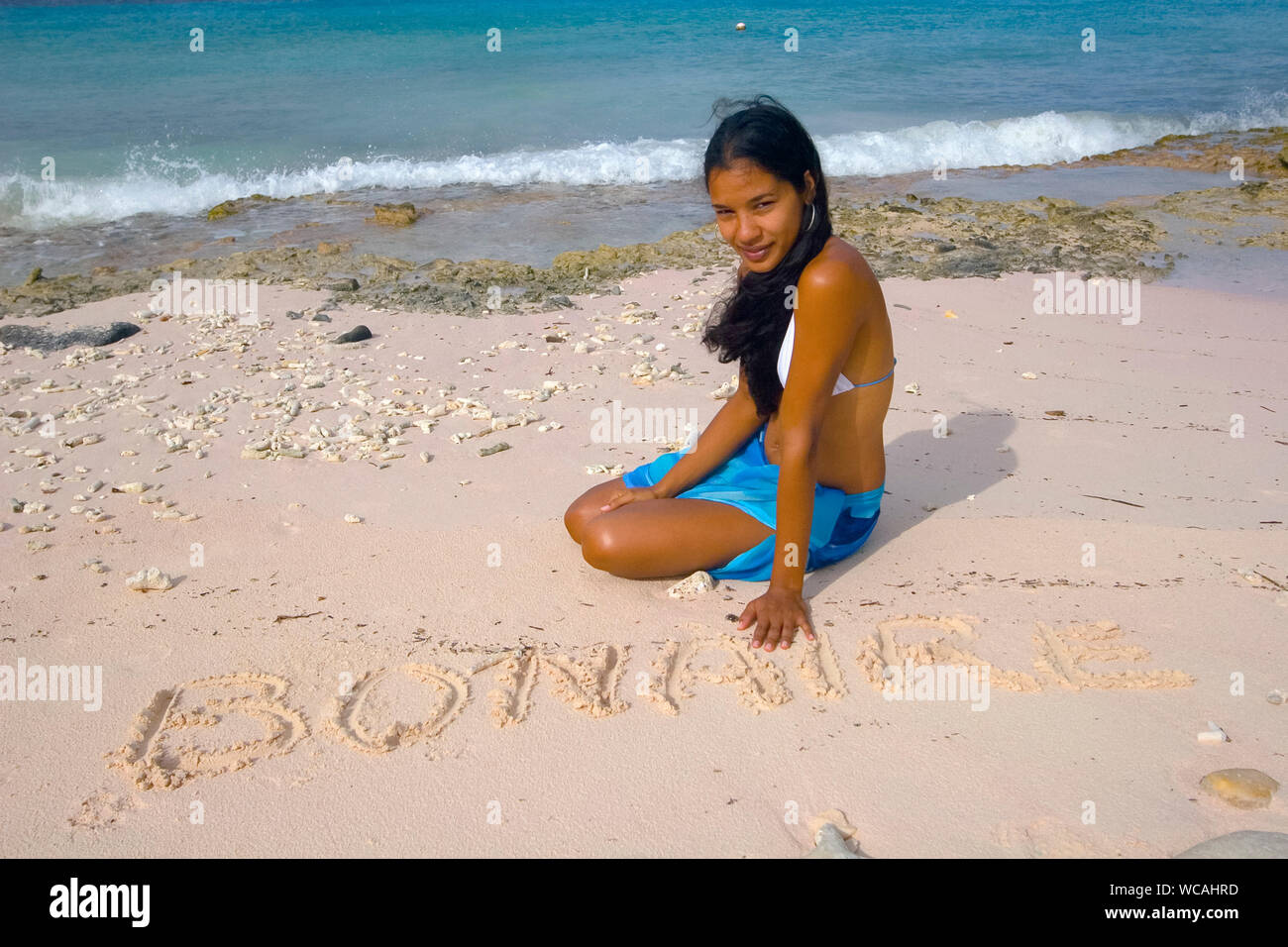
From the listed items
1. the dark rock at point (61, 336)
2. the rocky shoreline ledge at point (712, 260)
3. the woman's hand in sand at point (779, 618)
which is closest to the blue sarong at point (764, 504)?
the woman's hand in sand at point (779, 618)

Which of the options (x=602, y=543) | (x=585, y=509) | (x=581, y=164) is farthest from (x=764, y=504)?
(x=581, y=164)

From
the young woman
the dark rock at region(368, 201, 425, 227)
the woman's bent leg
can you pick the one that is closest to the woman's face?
the young woman

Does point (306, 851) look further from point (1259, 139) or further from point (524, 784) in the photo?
point (1259, 139)

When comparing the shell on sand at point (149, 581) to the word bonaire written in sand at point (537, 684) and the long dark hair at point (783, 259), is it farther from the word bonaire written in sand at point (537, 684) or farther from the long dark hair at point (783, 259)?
the long dark hair at point (783, 259)

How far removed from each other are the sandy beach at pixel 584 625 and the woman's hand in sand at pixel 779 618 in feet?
0.18

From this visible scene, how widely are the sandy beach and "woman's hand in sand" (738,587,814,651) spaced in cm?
5

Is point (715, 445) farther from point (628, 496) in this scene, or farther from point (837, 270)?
point (837, 270)

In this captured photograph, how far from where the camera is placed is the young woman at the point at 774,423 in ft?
9.29

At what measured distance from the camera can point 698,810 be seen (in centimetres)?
234

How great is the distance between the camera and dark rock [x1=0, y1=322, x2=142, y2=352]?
19.0 feet

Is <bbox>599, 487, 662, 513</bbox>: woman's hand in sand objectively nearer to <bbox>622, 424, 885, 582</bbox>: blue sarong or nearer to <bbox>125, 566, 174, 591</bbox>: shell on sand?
<bbox>622, 424, 885, 582</bbox>: blue sarong

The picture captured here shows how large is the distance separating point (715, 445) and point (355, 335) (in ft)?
10.4

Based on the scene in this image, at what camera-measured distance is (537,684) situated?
284cm

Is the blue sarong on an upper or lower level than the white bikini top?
lower
